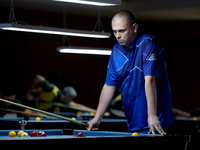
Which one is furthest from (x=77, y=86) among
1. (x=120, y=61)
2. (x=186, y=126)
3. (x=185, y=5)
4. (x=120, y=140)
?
(x=120, y=140)

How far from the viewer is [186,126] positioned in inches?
211

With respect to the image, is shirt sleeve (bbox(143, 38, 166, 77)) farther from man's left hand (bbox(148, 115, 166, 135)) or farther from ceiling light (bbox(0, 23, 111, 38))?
ceiling light (bbox(0, 23, 111, 38))

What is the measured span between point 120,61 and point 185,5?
4697 mm

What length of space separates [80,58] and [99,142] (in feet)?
23.9

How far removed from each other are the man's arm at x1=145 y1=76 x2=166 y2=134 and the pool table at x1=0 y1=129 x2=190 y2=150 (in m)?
0.25

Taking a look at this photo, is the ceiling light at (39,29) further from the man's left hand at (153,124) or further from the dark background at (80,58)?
the dark background at (80,58)

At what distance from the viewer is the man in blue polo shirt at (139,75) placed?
272 centimetres

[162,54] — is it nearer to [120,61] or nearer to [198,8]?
[120,61]

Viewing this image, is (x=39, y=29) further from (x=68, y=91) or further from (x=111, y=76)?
(x=68, y=91)

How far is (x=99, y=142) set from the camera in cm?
210

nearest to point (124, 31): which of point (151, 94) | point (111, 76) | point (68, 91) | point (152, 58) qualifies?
point (152, 58)

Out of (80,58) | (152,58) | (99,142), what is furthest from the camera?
(80,58)

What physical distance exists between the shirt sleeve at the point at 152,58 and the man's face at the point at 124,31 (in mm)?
128

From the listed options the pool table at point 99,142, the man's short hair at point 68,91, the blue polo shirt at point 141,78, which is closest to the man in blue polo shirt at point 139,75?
the blue polo shirt at point 141,78
